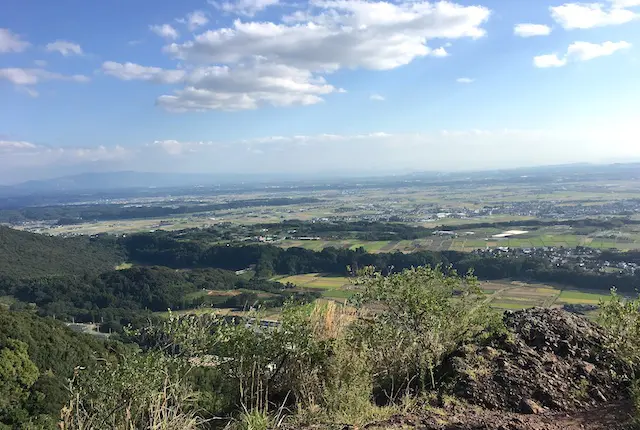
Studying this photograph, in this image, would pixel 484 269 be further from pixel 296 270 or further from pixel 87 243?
pixel 87 243

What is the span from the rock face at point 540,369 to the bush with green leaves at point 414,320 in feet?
0.82

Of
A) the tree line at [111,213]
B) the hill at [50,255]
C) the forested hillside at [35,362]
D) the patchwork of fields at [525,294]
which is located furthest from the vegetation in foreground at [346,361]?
the tree line at [111,213]

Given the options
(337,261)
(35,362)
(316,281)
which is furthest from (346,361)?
(337,261)

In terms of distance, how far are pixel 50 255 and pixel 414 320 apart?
7130 centimetres

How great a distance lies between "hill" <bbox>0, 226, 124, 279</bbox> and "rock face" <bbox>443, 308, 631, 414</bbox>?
6047cm

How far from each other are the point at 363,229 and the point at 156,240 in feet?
110

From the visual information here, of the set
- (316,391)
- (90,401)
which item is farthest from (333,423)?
(90,401)

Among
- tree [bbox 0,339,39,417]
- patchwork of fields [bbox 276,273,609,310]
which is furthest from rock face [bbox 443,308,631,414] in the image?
tree [bbox 0,339,39,417]

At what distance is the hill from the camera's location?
5741cm

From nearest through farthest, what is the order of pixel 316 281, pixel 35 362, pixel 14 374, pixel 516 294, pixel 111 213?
1. pixel 14 374
2. pixel 35 362
3. pixel 516 294
4. pixel 316 281
5. pixel 111 213

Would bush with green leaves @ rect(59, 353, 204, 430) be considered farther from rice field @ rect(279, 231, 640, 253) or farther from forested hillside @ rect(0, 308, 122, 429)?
rice field @ rect(279, 231, 640, 253)

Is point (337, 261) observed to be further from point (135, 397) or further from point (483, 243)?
point (135, 397)

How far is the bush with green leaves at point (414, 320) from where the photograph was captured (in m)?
4.80

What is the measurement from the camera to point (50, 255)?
210 ft
